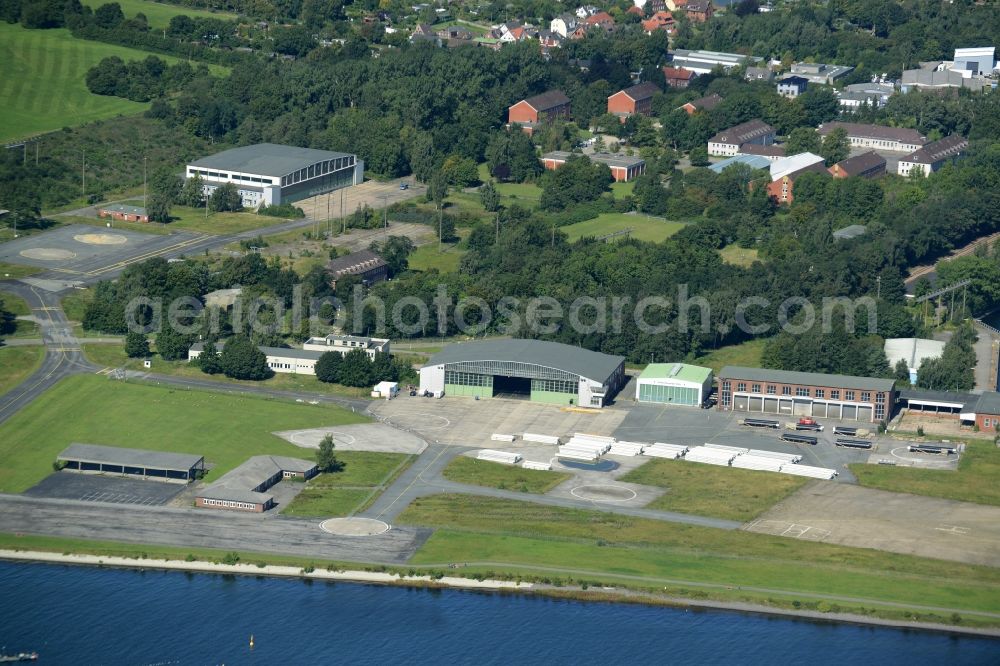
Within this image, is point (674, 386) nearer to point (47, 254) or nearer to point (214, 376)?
point (214, 376)

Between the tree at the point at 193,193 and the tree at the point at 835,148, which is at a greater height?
the tree at the point at 835,148

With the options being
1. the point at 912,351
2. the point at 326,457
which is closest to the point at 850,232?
the point at 912,351

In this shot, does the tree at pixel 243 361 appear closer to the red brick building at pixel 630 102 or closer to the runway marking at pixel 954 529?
the runway marking at pixel 954 529

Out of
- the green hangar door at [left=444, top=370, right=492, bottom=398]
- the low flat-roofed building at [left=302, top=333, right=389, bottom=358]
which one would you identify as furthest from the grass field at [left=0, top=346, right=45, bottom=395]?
the green hangar door at [left=444, top=370, right=492, bottom=398]

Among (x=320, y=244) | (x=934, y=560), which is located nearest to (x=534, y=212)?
(x=320, y=244)

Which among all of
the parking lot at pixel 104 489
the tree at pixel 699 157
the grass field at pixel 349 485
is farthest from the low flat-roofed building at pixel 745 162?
the parking lot at pixel 104 489

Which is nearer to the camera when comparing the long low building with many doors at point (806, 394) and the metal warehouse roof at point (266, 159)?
the long low building with many doors at point (806, 394)
